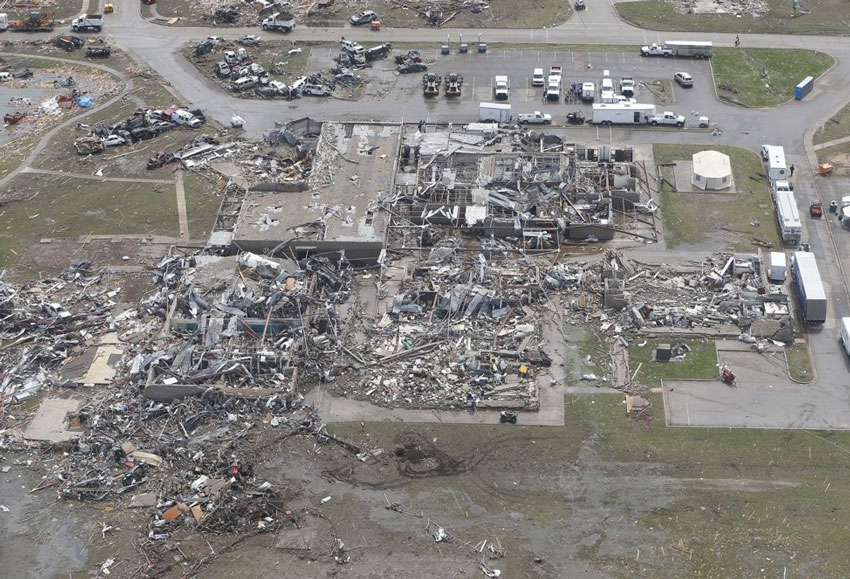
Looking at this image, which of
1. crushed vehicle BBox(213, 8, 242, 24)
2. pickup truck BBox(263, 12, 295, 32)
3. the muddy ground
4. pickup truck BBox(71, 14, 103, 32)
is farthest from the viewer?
crushed vehicle BBox(213, 8, 242, 24)

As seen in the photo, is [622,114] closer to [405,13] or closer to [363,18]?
[405,13]

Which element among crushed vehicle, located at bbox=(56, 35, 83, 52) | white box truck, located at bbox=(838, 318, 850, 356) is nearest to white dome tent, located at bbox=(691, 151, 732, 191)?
white box truck, located at bbox=(838, 318, 850, 356)

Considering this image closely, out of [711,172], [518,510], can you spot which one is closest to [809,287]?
[711,172]

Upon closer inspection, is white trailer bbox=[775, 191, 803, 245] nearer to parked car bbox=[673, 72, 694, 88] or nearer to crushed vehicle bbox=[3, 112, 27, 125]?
parked car bbox=[673, 72, 694, 88]

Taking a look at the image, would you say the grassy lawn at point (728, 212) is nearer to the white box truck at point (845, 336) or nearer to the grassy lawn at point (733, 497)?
the white box truck at point (845, 336)

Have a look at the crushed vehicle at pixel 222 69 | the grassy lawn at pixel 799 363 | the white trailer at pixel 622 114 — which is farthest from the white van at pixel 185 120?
the grassy lawn at pixel 799 363

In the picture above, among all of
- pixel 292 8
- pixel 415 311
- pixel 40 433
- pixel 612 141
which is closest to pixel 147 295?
pixel 40 433

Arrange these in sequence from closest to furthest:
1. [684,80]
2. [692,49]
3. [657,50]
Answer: [684,80], [692,49], [657,50]
